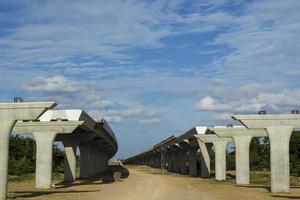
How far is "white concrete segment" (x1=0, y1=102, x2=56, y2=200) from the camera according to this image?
33062 millimetres

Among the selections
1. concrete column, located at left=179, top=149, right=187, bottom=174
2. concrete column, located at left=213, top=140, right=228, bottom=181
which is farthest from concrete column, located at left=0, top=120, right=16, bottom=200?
concrete column, located at left=179, top=149, right=187, bottom=174

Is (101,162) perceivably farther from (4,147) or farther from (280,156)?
(4,147)

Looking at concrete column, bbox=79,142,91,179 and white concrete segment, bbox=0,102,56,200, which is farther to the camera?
concrete column, bbox=79,142,91,179

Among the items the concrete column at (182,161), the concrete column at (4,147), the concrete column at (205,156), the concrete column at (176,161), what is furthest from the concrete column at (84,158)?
the concrete column at (176,161)

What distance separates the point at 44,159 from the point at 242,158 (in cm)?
2197

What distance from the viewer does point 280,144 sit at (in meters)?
42.6

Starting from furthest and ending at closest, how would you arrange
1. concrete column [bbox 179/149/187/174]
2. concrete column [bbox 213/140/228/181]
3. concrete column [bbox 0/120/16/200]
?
1. concrete column [bbox 179/149/187/174]
2. concrete column [bbox 213/140/228/181]
3. concrete column [bbox 0/120/16/200]

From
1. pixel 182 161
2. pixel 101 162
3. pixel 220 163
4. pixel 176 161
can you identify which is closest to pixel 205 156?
pixel 220 163

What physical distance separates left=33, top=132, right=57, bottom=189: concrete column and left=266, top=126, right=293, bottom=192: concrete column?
1810cm

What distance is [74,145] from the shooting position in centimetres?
6250

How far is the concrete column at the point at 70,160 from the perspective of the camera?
199 feet

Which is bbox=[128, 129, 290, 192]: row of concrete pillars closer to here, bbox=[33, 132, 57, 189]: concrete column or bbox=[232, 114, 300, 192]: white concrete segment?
bbox=[232, 114, 300, 192]: white concrete segment

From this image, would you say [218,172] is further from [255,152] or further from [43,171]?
[255,152]

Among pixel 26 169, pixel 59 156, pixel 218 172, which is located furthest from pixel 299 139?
pixel 26 169
